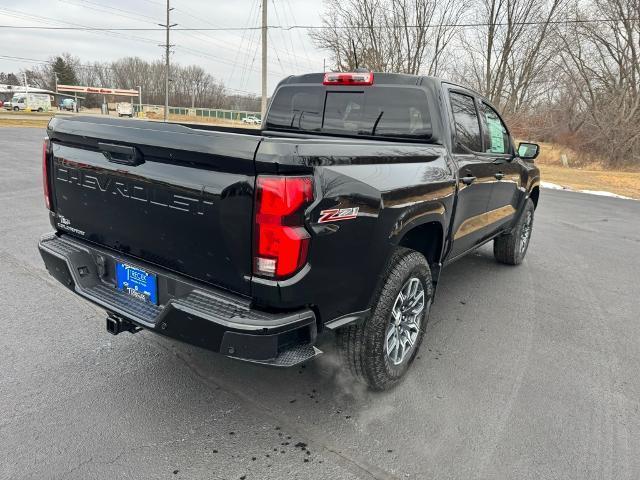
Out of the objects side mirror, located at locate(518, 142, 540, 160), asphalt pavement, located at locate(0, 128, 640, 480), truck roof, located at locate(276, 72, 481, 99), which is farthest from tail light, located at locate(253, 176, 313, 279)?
side mirror, located at locate(518, 142, 540, 160)

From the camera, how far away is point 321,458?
7.49 ft

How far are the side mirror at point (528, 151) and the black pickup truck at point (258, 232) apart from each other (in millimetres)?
1925

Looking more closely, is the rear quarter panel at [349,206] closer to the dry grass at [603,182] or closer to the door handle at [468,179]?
the door handle at [468,179]

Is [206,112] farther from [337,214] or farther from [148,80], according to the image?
[337,214]

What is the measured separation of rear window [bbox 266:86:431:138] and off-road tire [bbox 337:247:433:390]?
1234 millimetres

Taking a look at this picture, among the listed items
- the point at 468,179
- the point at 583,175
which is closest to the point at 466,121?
the point at 468,179

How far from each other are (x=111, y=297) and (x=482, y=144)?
128 inches

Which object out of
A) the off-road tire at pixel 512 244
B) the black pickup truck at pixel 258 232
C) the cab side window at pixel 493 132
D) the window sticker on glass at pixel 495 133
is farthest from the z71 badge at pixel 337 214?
the off-road tire at pixel 512 244

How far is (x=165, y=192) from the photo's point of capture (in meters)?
2.20

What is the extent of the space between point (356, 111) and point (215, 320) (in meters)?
2.37

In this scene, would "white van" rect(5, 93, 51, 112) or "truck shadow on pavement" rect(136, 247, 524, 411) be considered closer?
"truck shadow on pavement" rect(136, 247, 524, 411)

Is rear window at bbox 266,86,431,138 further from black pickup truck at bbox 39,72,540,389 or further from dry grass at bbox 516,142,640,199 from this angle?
dry grass at bbox 516,142,640,199

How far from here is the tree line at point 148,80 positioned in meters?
96.1

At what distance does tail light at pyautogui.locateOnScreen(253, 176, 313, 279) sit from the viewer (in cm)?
192
